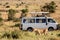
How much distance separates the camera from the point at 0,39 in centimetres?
1498

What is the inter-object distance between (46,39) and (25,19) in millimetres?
9806

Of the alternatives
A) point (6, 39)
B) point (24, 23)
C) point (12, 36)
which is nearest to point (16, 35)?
point (12, 36)

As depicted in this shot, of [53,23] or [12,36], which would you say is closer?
[12,36]

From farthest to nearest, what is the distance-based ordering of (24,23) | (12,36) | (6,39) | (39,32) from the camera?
(24,23)
(39,32)
(12,36)
(6,39)

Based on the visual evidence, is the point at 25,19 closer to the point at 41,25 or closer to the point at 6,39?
the point at 41,25

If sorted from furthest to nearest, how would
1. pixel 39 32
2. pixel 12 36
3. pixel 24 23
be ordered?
pixel 24 23, pixel 39 32, pixel 12 36

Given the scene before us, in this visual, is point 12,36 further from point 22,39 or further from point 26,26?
point 26,26

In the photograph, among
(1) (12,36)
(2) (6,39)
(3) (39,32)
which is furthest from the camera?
(3) (39,32)

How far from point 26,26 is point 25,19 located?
71cm

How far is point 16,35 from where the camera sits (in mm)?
15961

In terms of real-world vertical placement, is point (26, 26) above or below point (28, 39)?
below

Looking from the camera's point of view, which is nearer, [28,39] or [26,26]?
[28,39]

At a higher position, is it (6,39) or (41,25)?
(6,39)

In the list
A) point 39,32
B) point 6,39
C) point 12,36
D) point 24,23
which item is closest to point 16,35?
point 12,36
